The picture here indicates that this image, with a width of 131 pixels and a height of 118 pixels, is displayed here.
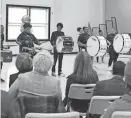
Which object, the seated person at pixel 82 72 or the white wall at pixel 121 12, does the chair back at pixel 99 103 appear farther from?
the white wall at pixel 121 12

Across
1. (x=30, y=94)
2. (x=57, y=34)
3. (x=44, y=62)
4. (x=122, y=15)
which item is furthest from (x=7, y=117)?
(x=122, y=15)

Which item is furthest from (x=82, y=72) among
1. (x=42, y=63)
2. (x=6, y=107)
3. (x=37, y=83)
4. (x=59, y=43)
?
(x=59, y=43)

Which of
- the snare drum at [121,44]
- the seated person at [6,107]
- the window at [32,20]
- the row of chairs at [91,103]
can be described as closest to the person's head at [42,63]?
the row of chairs at [91,103]

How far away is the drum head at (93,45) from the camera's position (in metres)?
8.93

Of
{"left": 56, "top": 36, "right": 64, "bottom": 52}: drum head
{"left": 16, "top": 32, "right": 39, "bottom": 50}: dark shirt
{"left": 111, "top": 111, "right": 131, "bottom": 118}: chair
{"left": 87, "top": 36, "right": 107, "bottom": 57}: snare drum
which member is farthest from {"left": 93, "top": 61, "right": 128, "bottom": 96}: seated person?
{"left": 87, "top": 36, "right": 107, "bottom": 57}: snare drum

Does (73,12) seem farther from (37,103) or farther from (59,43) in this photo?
(37,103)

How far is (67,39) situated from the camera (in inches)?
310

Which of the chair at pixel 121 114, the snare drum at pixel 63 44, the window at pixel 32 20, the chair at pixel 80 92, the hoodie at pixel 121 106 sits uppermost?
the window at pixel 32 20

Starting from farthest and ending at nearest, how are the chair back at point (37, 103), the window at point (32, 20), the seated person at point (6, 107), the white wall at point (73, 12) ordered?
the white wall at point (73, 12)
the window at point (32, 20)
the chair back at point (37, 103)
the seated person at point (6, 107)

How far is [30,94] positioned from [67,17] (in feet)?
39.7

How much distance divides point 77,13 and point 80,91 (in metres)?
11.7

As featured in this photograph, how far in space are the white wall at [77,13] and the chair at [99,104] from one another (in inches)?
452

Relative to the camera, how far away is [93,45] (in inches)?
356

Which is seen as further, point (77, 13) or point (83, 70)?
point (77, 13)
